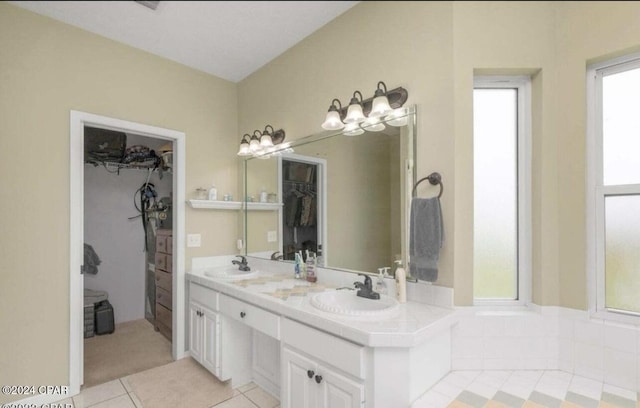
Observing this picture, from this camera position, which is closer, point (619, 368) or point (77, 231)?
point (619, 368)

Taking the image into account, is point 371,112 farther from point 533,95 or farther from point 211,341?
point 211,341

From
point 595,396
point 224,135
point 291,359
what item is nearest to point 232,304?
point 291,359

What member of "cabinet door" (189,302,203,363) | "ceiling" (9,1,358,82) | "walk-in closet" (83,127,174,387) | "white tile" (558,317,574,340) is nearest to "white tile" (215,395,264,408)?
"cabinet door" (189,302,203,363)

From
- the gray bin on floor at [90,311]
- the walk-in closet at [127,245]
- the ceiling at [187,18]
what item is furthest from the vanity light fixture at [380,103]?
the gray bin on floor at [90,311]

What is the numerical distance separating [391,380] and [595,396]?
81cm

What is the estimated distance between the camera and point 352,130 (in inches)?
71.0

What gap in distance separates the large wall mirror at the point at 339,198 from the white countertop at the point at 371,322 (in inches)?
12.4

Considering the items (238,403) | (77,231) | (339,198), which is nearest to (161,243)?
(77,231)

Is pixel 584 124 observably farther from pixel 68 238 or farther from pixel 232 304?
pixel 68 238

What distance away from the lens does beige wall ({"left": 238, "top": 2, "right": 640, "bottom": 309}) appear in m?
1.18

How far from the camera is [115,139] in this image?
294 centimetres

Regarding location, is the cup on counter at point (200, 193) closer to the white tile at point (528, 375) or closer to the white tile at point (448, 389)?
the white tile at point (448, 389)

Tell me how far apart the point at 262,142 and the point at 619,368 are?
2337mm

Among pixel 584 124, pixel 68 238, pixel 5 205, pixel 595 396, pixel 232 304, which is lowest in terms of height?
pixel 595 396
